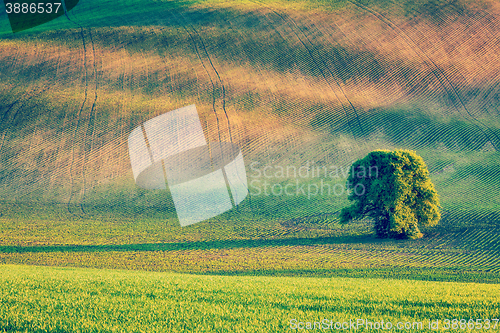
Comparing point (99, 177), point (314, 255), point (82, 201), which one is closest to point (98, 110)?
point (99, 177)

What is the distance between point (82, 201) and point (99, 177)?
334cm

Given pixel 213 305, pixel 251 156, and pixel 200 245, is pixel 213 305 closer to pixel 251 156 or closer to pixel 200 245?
pixel 200 245

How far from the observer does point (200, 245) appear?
745 inches

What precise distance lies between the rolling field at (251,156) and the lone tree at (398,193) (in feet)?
3.45

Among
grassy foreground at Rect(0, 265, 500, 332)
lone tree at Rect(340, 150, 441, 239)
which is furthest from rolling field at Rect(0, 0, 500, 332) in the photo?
lone tree at Rect(340, 150, 441, 239)

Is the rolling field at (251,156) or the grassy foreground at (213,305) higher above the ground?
the grassy foreground at (213,305)

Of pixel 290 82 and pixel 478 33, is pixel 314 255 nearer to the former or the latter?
pixel 290 82

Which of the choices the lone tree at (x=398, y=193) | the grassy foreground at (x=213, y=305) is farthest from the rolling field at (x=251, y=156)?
the lone tree at (x=398, y=193)

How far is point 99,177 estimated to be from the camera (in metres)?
29.9

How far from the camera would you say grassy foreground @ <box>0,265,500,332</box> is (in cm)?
674

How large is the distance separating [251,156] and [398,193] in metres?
16.3

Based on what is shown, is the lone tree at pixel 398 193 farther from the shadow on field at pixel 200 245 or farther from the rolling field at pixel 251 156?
the shadow on field at pixel 200 245

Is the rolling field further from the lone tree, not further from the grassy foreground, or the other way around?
the lone tree

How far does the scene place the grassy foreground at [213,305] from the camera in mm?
6742
